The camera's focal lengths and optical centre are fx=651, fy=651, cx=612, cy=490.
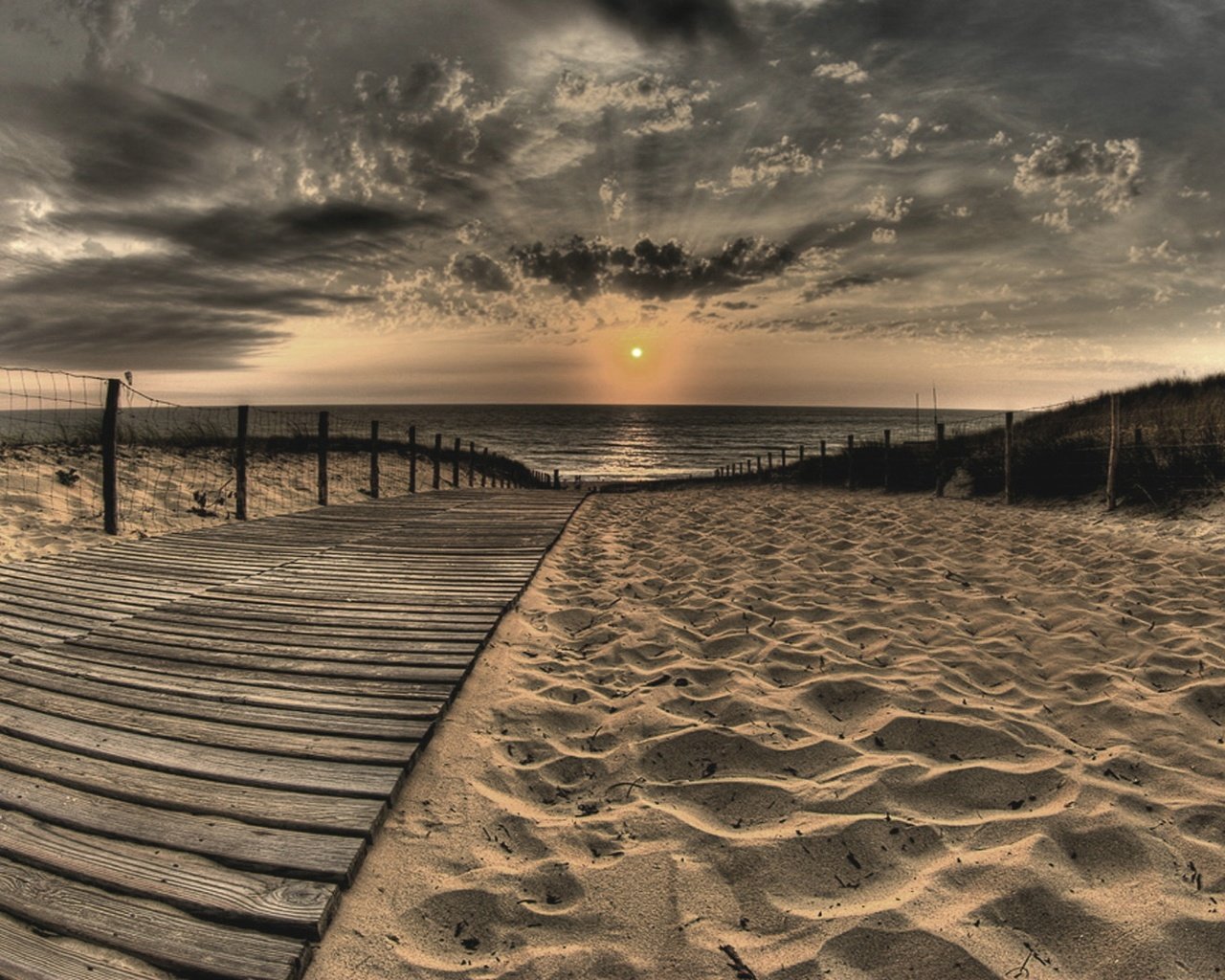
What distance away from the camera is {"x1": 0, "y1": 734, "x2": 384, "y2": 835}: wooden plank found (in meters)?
2.12

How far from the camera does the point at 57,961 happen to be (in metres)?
1.58

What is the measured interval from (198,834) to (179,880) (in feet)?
0.72

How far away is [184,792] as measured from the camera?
2244 mm

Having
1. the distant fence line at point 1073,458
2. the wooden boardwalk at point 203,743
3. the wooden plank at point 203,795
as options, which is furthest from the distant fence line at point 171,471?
the distant fence line at point 1073,458

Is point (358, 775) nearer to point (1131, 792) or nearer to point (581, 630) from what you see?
point (581, 630)

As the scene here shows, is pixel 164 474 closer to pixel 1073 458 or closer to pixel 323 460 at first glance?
pixel 323 460

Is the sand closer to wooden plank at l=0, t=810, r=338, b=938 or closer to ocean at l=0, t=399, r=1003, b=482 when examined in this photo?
ocean at l=0, t=399, r=1003, b=482

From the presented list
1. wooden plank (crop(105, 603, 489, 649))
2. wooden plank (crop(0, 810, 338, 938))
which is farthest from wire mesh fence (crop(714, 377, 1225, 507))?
wooden plank (crop(0, 810, 338, 938))

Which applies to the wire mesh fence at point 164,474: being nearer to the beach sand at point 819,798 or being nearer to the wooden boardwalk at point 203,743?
the wooden boardwalk at point 203,743

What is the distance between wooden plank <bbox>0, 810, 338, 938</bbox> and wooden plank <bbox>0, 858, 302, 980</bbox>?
3 cm

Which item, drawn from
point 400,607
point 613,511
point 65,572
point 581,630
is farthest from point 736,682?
point 613,511

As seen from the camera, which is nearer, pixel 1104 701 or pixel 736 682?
pixel 1104 701

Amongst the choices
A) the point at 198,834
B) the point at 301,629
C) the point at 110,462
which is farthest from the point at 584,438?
the point at 198,834

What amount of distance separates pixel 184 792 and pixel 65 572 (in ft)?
14.2
